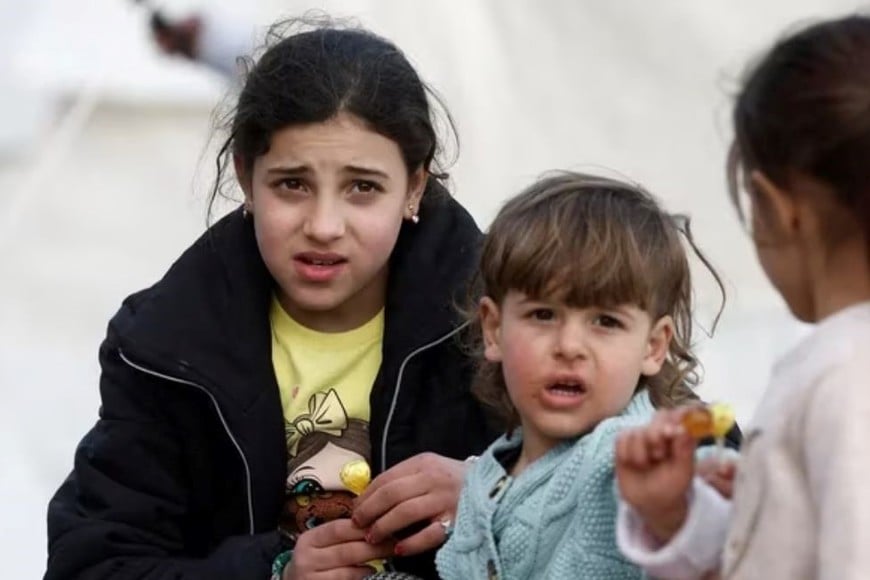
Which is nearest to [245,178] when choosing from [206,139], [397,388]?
[397,388]

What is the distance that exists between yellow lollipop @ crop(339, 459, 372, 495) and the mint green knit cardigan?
319 mm

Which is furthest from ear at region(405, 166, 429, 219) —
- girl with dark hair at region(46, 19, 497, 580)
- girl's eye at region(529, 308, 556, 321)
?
girl's eye at region(529, 308, 556, 321)

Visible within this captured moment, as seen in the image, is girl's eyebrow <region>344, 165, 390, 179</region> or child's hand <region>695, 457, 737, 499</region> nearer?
child's hand <region>695, 457, 737, 499</region>

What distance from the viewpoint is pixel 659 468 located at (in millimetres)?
2033

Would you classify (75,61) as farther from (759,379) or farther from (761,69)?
(761,69)

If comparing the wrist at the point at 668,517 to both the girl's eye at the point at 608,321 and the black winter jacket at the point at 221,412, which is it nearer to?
the girl's eye at the point at 608,321

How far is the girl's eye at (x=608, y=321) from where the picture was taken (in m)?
2.34

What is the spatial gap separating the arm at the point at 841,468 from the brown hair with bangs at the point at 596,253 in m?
0.47

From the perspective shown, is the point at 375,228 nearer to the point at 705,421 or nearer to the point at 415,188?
the point at 415,188

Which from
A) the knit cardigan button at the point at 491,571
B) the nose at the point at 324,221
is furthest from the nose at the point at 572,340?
the nose at the point at 324,221

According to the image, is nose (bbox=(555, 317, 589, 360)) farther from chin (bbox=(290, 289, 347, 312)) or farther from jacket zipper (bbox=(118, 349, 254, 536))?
jacket zipper (bbox=(118, 349, 254, 536))

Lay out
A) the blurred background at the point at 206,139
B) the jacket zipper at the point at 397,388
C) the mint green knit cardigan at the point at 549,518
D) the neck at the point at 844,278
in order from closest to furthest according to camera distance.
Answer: the neck at the point at 844,278
the mint green knit cardigan at the point at 549,518
the jacket zipper at the point at 397,388
the blurred background at the point at 206,139

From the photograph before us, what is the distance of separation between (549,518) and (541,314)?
221 millimetres

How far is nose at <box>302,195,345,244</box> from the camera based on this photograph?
269 cm
